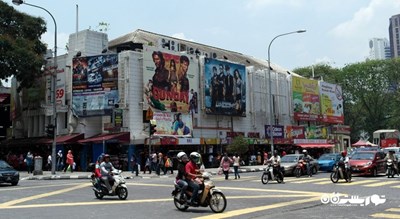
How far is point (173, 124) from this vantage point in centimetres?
3838

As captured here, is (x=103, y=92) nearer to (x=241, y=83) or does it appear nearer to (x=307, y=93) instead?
(x=241, y=83)

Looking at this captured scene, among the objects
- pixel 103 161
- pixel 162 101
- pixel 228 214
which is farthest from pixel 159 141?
pixel 228 214

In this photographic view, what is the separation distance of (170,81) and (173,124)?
12.1ft

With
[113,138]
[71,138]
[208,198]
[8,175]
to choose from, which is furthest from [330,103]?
[208,198]

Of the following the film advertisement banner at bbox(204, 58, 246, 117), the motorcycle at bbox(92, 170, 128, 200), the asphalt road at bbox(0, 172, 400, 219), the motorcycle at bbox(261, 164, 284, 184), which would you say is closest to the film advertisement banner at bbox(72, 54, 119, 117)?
the film advertisement banner at bbox(204, 58, 246, 117)

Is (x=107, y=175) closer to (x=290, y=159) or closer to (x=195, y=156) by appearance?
(x=195, y=156)

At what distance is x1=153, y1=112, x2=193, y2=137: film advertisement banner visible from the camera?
1463 inches

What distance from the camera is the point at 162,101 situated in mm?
37812

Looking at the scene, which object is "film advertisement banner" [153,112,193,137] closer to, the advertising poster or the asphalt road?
the advertising poster

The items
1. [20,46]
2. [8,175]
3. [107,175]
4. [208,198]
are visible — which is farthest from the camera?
[20,46]

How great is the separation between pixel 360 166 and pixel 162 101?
1816 cm

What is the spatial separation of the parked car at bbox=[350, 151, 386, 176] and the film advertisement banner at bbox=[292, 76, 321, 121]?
2702cm

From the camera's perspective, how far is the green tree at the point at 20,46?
37116 millimetres

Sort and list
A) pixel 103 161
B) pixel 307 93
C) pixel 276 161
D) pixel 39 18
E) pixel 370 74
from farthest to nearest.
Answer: pixel 370 74 → pixel 307 93 → pixel 39 18 → pixel 276 161 → pixel 103 161
